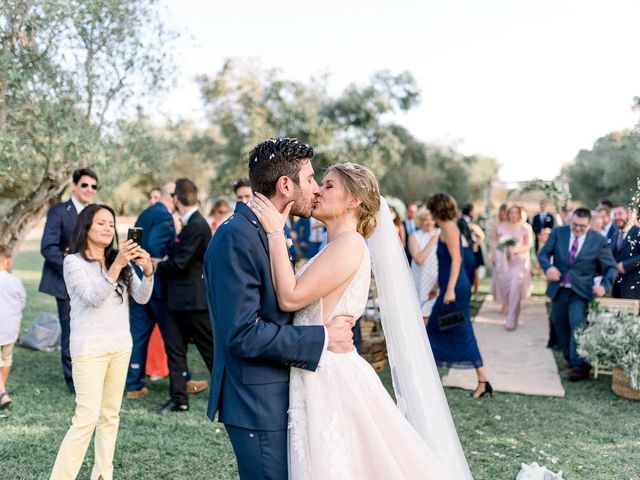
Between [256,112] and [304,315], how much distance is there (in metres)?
31.0

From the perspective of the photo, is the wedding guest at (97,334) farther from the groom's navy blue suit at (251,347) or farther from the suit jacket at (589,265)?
the suit jacket at (589,265)

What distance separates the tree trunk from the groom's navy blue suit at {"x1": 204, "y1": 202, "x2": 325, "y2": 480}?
647 cm

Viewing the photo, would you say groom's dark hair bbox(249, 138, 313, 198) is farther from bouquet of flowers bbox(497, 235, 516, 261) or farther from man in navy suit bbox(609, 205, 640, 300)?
bouquet of flowers bbox(497, 235, 516, 261)

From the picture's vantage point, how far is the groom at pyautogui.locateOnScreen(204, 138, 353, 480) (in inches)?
90.0

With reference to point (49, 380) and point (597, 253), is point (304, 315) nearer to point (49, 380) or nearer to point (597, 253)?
point (49, 380)

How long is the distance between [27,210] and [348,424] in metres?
6.99

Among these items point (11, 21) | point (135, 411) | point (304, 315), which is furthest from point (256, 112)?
point (304, 315)

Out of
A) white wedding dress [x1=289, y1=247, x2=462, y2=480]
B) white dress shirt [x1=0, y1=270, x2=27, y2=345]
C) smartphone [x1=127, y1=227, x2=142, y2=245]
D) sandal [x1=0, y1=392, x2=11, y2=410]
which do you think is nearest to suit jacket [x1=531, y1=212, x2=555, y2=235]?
white dress shirt [x1=0, y1=270, x2=27, y2=345]

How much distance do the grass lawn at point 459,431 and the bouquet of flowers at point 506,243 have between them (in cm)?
433

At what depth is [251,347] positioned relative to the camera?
7.41 feet

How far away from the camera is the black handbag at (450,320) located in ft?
21.6

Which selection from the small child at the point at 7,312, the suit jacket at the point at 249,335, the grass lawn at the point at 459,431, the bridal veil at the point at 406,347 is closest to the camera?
the suit jacket at the point at 249,335

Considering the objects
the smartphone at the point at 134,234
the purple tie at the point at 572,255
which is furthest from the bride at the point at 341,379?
the purple tie at the point at 572,255

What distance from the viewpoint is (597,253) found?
Result: 753 centimetres
